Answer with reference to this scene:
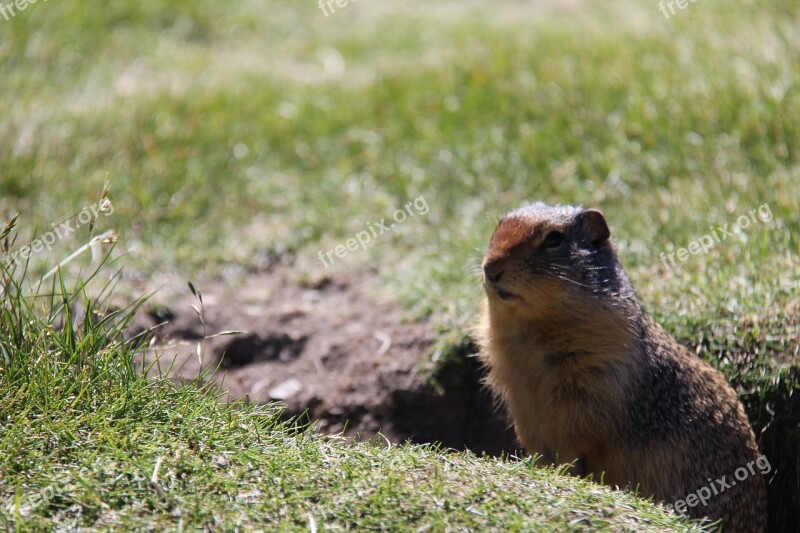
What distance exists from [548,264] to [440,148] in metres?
2.96

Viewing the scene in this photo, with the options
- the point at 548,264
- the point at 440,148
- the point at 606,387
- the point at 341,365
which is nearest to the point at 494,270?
the point at 548,264

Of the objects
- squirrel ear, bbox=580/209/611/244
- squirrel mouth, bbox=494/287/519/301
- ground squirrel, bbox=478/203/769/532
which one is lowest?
ground squirrel, bbox=478/203/769/532

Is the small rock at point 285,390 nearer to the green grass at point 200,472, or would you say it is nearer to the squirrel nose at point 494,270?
the green grass at point 200,472

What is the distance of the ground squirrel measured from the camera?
419 centimetres

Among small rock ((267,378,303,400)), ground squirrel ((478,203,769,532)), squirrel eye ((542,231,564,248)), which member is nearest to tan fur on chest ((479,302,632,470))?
ground squirrel ((478,203,769,532))

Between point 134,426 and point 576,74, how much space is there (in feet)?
16.4

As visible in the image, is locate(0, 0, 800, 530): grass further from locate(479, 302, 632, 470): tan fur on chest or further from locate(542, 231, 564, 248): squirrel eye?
locate(542, 231, 564, 248): squirrel eye

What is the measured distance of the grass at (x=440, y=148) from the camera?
5320 millimetres

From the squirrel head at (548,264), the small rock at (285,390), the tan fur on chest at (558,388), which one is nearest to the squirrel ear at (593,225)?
the squirrel head at (548,264)

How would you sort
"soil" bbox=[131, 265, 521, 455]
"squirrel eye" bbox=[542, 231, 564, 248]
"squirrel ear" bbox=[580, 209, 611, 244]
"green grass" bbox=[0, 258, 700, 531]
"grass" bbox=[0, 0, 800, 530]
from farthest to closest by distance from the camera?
"grass" bbox=[0, 0, 800, 530] → "soil" bbox=[131, 265, 521, 455] → "squirrel ear" bbox=[580, 209, 611, 244] → "squirrel eye" bbox=[542, 231, 564, 248] → "green grass" bbox=[0, 258, 700, 531]

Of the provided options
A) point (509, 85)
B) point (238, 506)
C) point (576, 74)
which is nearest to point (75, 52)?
point (509, 85)

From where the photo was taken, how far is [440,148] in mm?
7027

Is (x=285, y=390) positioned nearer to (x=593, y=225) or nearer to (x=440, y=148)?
(x=593, y=225)

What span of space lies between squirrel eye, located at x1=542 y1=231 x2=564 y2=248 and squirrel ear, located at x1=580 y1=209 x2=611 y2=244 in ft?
0.53
